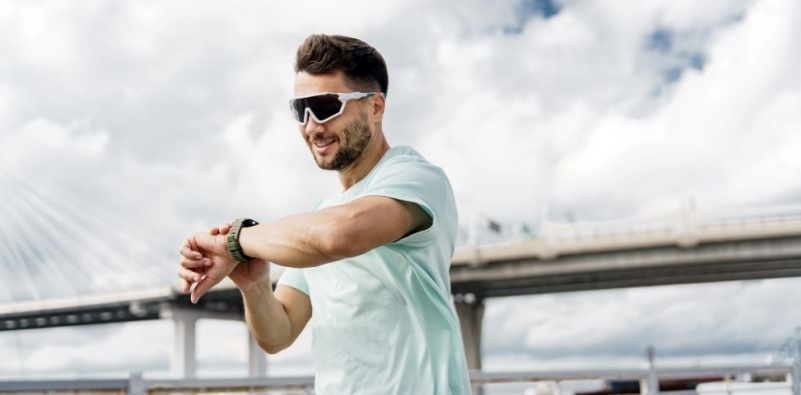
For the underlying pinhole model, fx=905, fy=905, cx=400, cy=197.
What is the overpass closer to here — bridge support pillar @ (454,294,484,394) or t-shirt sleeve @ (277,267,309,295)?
bridge support pillar @ (454,294,484,394)

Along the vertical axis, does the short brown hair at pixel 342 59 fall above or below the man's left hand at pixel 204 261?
above

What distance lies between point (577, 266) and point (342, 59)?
38304 mm

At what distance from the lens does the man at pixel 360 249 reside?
67.8 inches

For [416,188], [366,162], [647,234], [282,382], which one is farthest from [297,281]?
[647,234]

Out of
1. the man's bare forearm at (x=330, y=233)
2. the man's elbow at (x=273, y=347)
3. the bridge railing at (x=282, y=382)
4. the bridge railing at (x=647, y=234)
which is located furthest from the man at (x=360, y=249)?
the bridge railing at (x=647, y=234)

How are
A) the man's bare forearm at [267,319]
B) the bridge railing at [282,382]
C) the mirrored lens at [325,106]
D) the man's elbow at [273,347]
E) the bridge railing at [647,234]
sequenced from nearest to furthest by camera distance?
the mirrored lens at [325,106] → the man's bare forearm at [267,319] → the man's elbow at [273,347] → the bridge railing at [282,382] → the bridge railing at [647,234]

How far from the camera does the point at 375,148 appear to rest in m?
2.14

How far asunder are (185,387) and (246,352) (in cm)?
4749

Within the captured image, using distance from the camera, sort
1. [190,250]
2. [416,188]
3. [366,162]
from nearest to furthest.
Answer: [416,188]
[190,250]
[366,162]

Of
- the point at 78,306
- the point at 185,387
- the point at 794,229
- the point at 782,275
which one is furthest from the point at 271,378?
the point at 78,306

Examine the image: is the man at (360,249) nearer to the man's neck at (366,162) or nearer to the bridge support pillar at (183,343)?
the man's neck at (366,162)

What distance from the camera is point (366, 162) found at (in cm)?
214

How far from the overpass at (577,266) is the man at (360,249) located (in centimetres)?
3635

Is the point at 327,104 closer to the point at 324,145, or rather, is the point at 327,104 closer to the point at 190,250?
the point at 324,145
